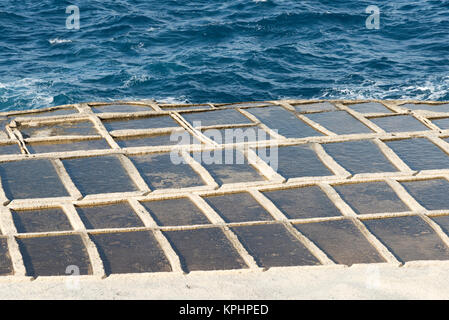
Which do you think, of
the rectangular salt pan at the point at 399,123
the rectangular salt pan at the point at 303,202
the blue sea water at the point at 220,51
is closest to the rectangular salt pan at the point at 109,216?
the rectangular salt pan at the point at 303,202

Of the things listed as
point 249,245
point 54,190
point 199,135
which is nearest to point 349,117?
point 199,135

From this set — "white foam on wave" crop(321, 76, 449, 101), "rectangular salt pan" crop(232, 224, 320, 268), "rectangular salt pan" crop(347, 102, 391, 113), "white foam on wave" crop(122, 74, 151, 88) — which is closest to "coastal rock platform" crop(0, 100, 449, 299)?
"rectangular salt pan" crop(232, 224, 320, 268)

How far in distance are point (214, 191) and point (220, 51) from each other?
1520 centimetres

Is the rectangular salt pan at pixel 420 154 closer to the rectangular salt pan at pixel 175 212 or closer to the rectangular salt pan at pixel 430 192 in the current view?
the rectangular salt pan at pixel 430 192

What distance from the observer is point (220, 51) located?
78.1 feet

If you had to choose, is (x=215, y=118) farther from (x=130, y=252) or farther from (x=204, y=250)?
(x=130, y=252)

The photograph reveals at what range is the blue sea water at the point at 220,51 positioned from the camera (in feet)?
67.3

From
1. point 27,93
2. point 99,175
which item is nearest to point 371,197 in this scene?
point 99,175

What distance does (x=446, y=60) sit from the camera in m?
22.8

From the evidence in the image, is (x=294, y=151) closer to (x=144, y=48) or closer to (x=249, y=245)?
(x=249, y=245)

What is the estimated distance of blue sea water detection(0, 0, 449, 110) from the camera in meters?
20.5

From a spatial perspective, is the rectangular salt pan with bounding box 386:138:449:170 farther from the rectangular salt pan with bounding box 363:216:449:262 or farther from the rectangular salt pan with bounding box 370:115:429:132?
the rectangular salt pan with bounding box 363:216:449:262

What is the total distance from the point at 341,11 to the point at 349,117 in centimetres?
1711

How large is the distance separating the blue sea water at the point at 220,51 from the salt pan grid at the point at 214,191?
312 inches
